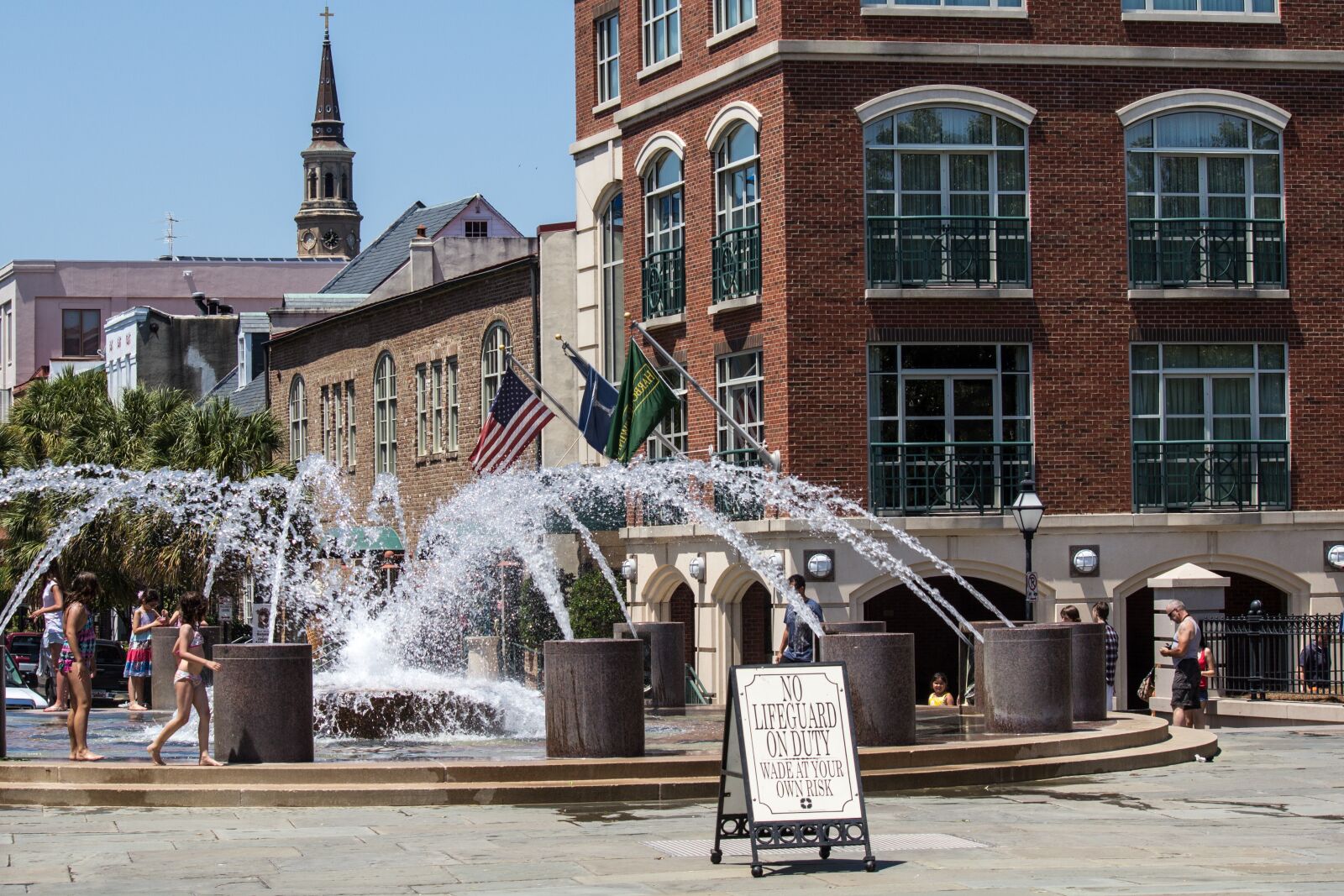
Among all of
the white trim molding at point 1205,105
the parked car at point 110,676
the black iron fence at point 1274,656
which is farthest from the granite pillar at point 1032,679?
the parked car at point 110,676

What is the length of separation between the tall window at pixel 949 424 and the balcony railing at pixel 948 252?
1.03 meters

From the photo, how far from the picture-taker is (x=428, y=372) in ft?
161

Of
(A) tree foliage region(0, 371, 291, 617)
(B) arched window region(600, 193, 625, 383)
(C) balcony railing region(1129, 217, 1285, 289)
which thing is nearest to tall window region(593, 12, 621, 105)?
(B) arched window region(600, 193, 625, 383)

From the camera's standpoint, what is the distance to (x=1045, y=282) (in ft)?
107

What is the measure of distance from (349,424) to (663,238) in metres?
20.2

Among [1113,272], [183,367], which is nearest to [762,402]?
[1113,272]

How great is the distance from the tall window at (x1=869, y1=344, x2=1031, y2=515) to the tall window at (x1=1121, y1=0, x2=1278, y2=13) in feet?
18.7

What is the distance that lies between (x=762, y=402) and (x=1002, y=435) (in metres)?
3.73

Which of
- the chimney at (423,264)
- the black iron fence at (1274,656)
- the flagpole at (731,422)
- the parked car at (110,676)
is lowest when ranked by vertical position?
the parked car at (110,676)

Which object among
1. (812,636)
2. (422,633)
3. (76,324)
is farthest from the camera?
(76,324)

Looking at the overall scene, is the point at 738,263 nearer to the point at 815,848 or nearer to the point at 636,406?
the point at 636,406

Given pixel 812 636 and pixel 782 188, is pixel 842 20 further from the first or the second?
pixel 812 636

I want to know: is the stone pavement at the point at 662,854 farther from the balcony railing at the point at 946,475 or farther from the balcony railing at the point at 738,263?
the balcony railing at the point at 738,263

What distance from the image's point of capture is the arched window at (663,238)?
117 ft
